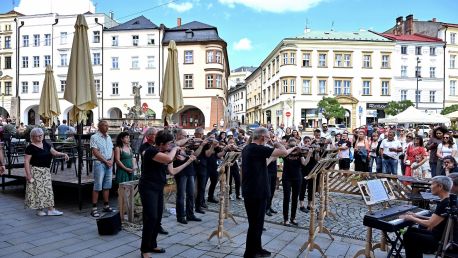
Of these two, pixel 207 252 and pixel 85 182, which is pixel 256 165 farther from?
pixel 85 182

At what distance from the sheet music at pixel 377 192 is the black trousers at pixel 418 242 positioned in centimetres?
55

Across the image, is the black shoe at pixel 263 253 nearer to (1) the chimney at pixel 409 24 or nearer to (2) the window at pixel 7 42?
(2) the window at pixel 7 42

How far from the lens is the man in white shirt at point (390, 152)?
1060 cm

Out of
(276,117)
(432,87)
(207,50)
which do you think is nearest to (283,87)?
(276,117)

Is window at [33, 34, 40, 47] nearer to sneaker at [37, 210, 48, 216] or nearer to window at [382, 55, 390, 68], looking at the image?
sneaker at [37, 210, 48, 216]

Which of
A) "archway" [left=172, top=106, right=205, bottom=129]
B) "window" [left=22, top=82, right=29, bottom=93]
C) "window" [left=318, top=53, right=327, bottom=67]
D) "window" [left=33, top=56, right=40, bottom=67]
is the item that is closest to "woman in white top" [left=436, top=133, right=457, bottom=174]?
"archway" [left=172, top=106, right=205, bottom=129]

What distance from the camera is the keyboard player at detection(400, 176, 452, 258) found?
13.3ft

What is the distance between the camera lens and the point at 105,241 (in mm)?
5734

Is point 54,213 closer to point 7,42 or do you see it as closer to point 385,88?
point 385,88

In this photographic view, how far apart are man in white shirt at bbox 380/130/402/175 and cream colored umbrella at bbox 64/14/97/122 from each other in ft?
27.7

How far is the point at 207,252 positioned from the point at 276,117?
46415 millimetres

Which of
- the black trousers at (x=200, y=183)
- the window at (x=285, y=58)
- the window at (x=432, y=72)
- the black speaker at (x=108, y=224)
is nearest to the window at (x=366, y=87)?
the window at (x=432, y=72)

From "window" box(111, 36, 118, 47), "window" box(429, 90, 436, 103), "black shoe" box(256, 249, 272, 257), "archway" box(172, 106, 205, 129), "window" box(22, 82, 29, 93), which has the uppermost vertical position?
"window" box(111, 36, 118, 47)

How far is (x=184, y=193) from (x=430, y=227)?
4.40 metres
